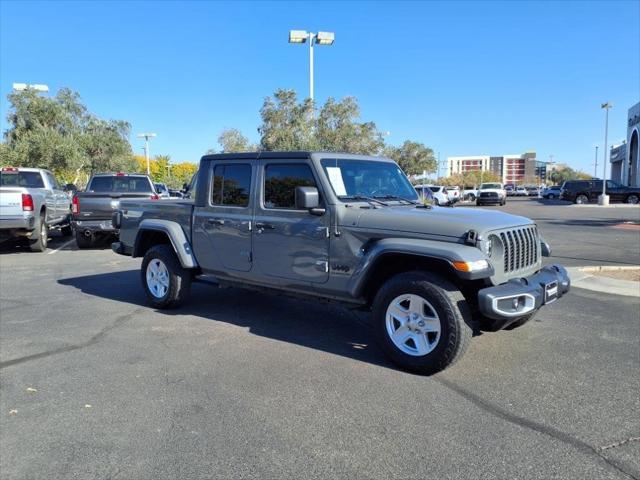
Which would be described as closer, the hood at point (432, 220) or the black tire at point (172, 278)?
the hood at point (432, 220)

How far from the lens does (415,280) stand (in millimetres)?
4336

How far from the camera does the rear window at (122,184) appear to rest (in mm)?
13273

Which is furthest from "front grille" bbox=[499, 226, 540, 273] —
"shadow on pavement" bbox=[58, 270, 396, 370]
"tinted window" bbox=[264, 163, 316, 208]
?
"tinted window" bbox=[264, 163, 316, 208]

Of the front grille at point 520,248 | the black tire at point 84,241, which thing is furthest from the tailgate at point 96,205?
the front grille at point 520,248

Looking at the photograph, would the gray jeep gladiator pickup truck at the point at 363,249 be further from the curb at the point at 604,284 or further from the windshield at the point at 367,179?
the curb at the point at 604,284

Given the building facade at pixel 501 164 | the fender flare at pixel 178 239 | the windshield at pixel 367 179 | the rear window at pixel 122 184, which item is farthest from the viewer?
the building facade at pixel 501 164

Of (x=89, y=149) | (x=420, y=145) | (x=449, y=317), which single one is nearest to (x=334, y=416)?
(x=449, y=317)

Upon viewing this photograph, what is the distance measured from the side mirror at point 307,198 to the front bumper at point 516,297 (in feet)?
5.54

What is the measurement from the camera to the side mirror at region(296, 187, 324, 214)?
188 inches

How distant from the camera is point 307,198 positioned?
4.77 m

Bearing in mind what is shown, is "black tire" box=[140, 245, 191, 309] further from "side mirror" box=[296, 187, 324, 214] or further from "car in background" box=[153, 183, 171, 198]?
"car in background" box=[153, 183, 171, 198]

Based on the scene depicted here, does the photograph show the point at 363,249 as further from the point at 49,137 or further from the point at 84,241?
the point at 49,137

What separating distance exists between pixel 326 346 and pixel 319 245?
1023 millimetres

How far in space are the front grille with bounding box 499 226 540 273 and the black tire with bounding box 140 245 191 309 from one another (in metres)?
3.80
